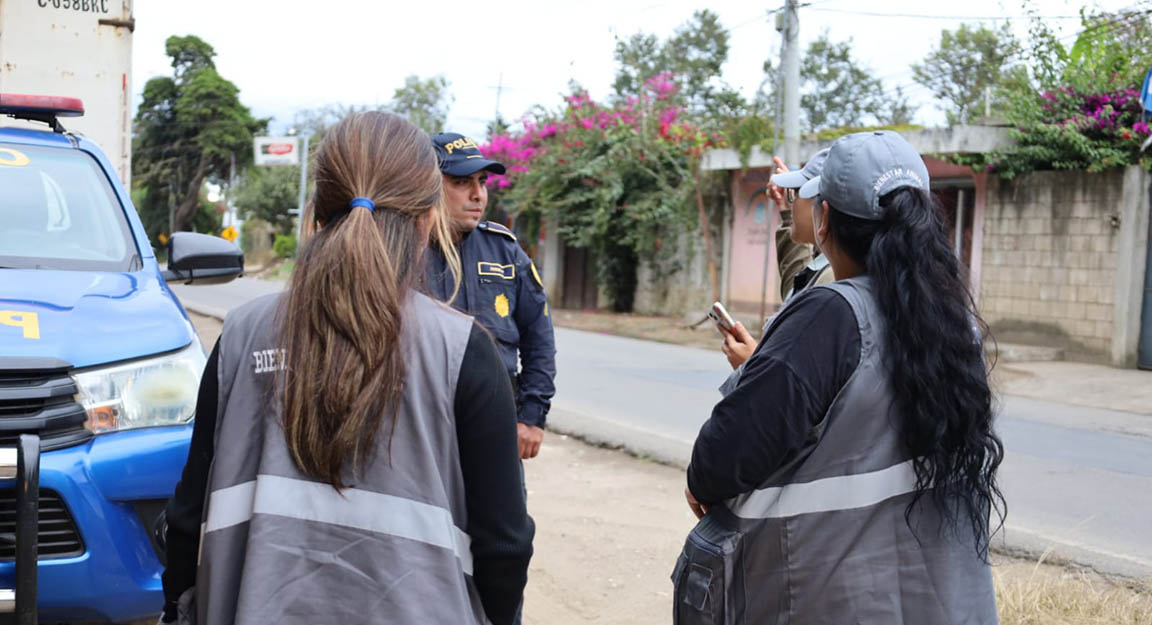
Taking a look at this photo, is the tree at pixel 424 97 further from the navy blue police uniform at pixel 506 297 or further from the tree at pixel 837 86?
the navy blue police uniform at pixel 506 297

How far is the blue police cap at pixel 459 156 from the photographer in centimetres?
345

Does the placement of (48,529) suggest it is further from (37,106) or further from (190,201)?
(190,201)

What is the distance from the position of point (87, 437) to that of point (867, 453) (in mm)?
2166

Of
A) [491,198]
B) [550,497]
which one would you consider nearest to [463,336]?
[550,497]

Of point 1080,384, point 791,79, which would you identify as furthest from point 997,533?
point 791,79

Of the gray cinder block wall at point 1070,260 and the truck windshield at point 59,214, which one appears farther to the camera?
the gray cinder block wall at point 1070,260

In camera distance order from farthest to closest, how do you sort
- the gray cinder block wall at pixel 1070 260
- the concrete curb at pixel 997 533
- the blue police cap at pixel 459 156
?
the gray cinder block wall at pixel 1070 260
the concrete curb at pixel 997 533
the blue police cap at pixel 459 156

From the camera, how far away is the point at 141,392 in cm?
299

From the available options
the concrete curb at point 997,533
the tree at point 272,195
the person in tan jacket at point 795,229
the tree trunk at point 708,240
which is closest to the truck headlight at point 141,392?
the person in tan jacket at point 795,229

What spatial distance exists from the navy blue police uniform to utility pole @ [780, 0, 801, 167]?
12.0m

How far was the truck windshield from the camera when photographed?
3.70 m

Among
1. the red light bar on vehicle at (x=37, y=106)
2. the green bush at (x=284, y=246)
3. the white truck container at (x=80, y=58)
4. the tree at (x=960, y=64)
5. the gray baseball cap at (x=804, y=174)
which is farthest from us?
the green bush at (x=284, y=246)

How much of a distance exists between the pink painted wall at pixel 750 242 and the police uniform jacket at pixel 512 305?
15.4 m

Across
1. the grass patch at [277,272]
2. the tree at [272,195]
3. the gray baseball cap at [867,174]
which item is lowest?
the grass patch at [277,272]
